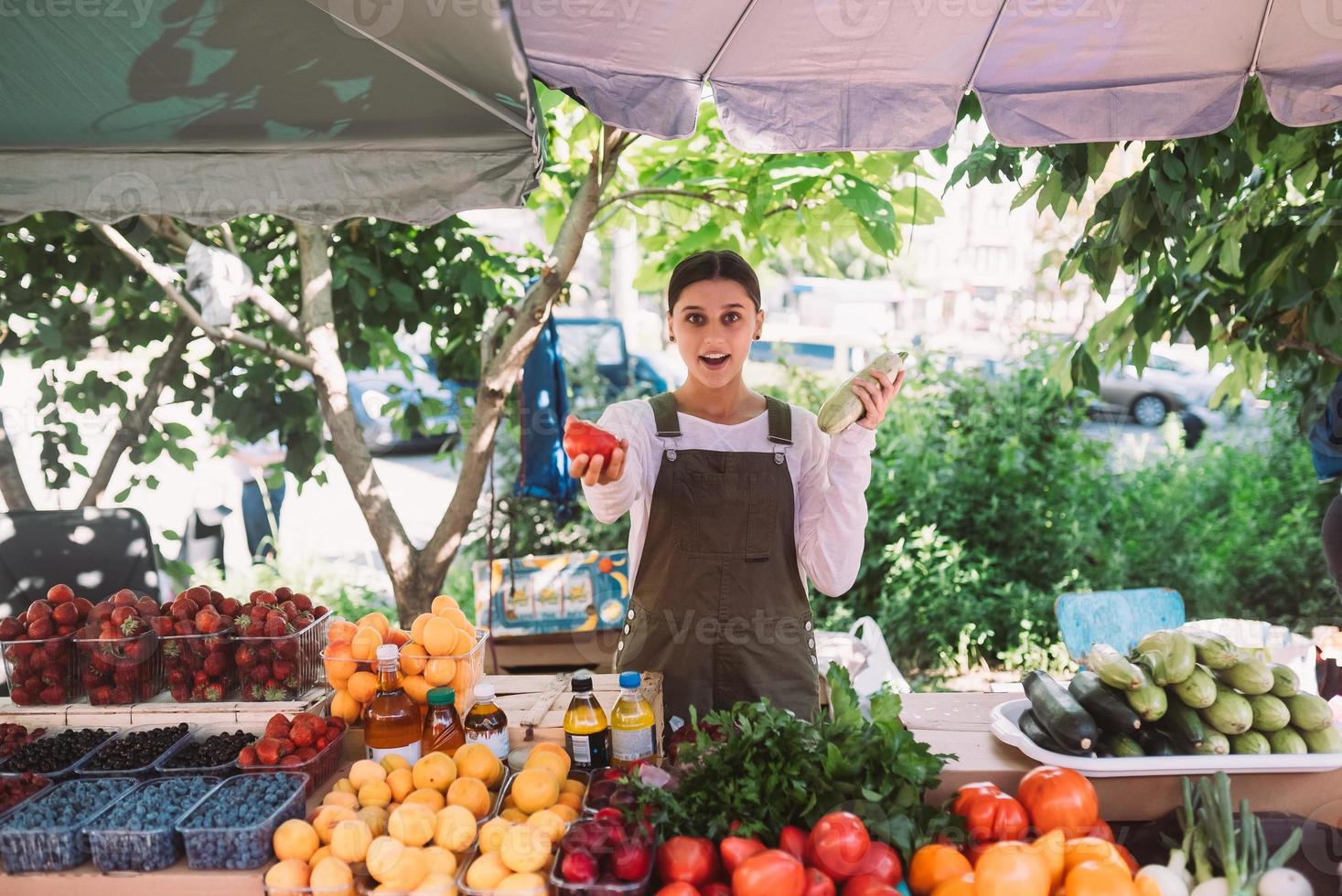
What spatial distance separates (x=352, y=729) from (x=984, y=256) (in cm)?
1820

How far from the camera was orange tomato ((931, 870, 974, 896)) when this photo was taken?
5.76 feet

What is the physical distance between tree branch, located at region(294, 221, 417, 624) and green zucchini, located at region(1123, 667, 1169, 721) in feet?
9.63

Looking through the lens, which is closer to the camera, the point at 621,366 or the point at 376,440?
the point at 621,366

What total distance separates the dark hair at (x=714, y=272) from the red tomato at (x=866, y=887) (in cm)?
167

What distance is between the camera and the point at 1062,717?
230 cm

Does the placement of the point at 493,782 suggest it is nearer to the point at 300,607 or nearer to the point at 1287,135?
the point at 300,607

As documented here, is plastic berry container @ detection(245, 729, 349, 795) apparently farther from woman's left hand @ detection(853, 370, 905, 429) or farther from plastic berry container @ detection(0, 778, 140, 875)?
woman's left hand @ detection(853, 370, 905, 429)

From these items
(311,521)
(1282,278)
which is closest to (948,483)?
(1282,278)

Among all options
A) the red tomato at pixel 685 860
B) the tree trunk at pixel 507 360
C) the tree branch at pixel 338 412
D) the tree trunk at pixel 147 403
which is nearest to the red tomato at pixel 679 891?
the red tomato at pixel 685 860

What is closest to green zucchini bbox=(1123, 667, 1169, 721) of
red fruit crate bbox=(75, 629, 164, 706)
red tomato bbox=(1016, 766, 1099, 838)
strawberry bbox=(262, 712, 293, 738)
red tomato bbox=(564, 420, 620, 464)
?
red tomato bbox=(1016, 766, 1099, 838)

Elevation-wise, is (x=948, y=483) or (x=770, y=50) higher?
(x=770, y=50)

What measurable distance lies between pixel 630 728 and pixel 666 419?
1.03 m

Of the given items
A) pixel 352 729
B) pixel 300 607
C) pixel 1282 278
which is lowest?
pixel 352 729

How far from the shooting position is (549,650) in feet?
17.9
